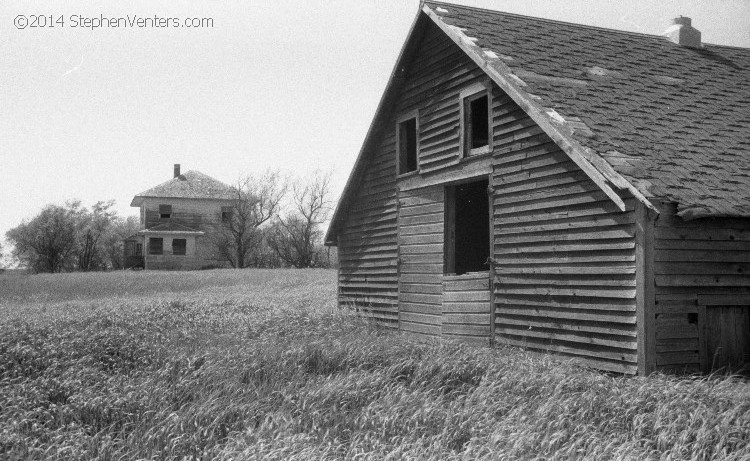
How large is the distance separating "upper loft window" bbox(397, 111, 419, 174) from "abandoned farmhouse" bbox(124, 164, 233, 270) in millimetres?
41974

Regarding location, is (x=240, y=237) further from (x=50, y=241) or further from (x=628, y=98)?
(x=628, y=98)

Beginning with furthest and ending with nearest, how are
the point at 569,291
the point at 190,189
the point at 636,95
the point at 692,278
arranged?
the point at 190,189 → the point at 636,95 → the point at 569,291 → the point at 692,278

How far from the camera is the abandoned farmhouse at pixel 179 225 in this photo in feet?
182

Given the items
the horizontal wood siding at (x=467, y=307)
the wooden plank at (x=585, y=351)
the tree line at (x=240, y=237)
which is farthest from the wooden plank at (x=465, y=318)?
the tree line at (x=240, y=237)

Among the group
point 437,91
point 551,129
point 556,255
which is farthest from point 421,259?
point 551,129

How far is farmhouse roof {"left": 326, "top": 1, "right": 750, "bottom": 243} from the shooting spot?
10.1 meters

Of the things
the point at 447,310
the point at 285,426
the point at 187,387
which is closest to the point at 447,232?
the point at 447,310

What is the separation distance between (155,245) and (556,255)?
158ft

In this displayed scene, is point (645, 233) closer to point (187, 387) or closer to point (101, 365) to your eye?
point (187, 387)

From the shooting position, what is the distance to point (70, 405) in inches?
306

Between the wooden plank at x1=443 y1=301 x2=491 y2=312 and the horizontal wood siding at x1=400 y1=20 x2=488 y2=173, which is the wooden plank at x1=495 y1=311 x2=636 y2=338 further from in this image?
the horizontal wood siding at x1=400 y1=20 x2=488 y2=173

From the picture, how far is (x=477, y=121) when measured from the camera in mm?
16484

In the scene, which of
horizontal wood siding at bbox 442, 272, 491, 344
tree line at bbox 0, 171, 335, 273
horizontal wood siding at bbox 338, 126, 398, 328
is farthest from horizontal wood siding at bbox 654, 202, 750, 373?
tree line at bbox 0, 171, 335, 273

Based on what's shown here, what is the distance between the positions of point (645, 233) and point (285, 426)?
5.43 meters
